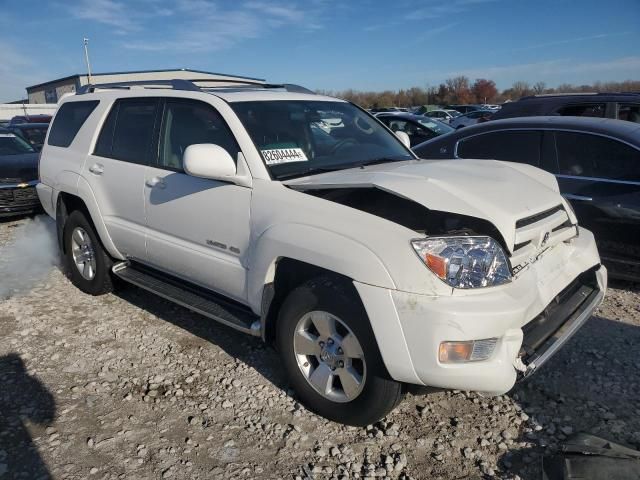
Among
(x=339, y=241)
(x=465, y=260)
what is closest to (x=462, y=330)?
(x=465, y=260)

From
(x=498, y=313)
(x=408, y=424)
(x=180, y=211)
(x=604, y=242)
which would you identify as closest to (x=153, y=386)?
(x=180, y=211)

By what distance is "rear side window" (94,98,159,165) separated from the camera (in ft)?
13.3

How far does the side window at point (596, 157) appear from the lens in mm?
4520

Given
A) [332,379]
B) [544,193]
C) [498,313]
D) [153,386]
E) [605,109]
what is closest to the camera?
[498,313]

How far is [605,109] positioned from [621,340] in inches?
172

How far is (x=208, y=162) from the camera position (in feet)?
10.0

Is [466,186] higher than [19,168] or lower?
higher

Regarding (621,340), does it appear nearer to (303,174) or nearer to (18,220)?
(303,174)

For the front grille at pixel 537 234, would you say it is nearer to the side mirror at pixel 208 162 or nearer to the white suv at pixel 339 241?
the white suv at pixel 339 241

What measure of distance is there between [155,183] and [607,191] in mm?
3775

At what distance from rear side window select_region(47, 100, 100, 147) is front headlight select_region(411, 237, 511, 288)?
362 centimetres

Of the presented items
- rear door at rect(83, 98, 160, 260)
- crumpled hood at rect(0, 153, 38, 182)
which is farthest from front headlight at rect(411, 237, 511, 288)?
crumpled hood at rect(0, 153, 38, 182)

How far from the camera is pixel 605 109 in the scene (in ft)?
23.0

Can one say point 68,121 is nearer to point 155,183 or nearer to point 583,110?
point 155,183
